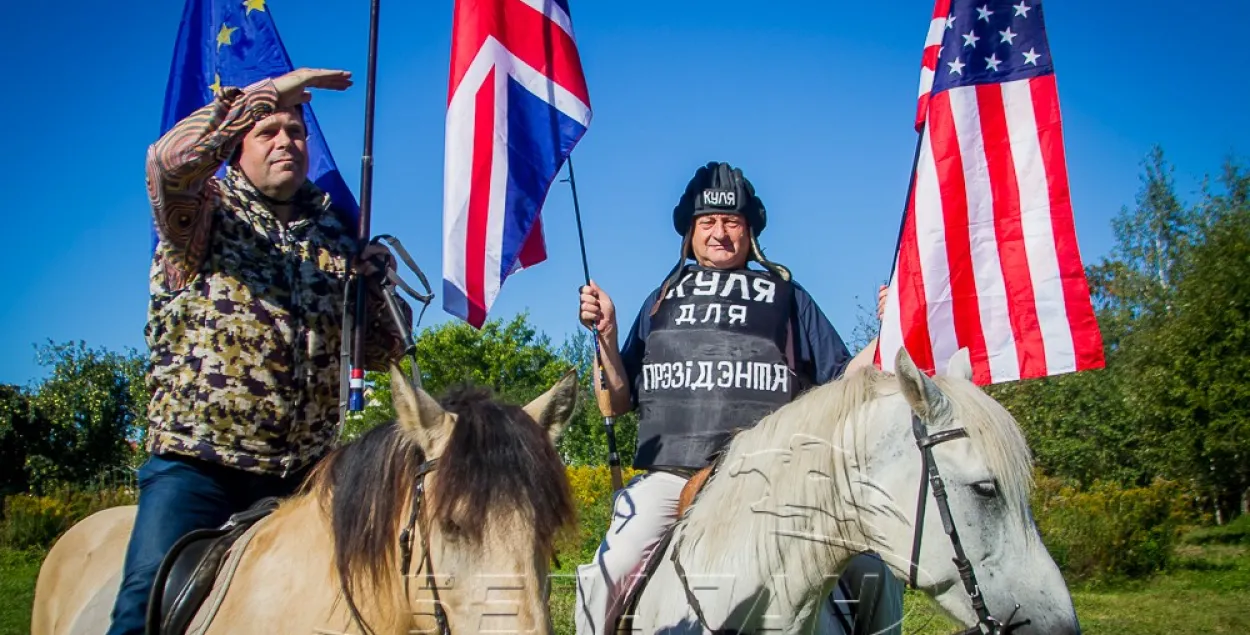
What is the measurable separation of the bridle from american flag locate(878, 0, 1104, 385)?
2.50 metres

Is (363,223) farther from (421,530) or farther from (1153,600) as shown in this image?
(1153,600)

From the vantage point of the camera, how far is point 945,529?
267cm

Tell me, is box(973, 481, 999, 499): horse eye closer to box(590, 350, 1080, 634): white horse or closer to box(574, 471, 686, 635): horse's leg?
box(590, 350, 1080, 634): white horse

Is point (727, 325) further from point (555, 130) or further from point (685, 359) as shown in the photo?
point (555, 130)

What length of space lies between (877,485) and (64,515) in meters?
19.5

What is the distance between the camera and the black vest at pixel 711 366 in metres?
3.90

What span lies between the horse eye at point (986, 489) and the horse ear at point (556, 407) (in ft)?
4.07

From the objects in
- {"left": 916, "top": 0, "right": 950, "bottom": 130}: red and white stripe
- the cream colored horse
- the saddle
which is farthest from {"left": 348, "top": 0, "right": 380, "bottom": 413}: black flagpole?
{"left": 916, "top": 0, "right": 950, "bottom": 130}: red and white stripe

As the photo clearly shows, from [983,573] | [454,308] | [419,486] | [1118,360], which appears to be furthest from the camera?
[1118,360]

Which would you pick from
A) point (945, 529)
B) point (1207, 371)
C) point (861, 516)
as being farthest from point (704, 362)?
point (1207, 371)

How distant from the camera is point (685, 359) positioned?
4023 mm

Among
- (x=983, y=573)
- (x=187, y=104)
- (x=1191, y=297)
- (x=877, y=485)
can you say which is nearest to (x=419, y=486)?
(x=877, y=485)

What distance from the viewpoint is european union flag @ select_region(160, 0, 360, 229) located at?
5.23m

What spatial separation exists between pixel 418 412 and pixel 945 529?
1.59 meters
